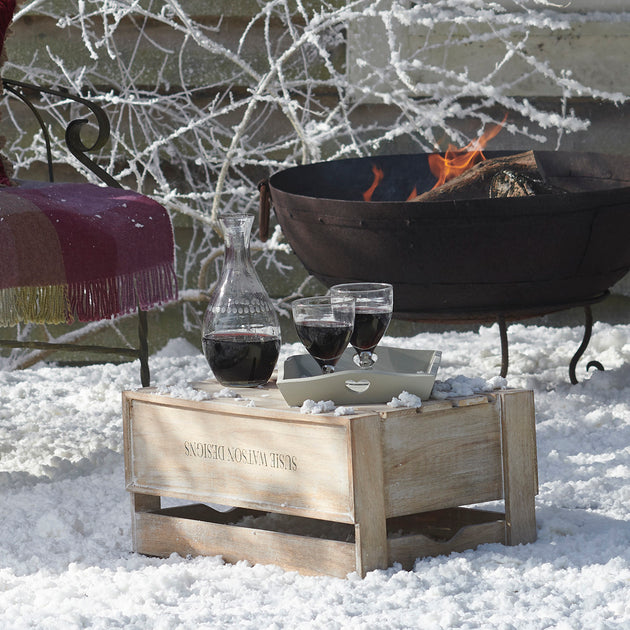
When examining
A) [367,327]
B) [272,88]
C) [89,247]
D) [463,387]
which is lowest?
[463,387]

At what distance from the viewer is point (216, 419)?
5.72 feet

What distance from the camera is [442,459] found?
172 cm

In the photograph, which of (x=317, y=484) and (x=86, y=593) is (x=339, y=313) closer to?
(x=317, y=484)

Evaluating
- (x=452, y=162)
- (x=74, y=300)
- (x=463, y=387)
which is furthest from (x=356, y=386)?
(x=452, y=162)

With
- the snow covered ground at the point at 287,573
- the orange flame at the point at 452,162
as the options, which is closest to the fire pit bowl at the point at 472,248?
the snow covered ground at the point at 287,573

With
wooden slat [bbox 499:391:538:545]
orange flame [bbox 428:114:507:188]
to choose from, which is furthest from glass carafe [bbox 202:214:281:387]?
orange flame [bbox 428:114:507:188]

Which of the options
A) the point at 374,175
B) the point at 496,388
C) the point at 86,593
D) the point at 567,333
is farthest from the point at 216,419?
the point at 567,333

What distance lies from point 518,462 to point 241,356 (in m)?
0.50

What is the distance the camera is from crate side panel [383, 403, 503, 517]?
1.66 metres

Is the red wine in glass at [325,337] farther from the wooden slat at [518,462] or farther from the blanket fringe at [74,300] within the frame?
the blanket fringe at [74,300]

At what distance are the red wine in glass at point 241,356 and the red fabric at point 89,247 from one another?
2.04 feet

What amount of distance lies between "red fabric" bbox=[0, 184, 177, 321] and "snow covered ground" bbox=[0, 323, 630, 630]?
37cm

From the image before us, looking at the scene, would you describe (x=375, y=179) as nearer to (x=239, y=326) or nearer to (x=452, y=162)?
(x=452, y=162)

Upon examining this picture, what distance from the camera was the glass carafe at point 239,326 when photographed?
5.85ft
